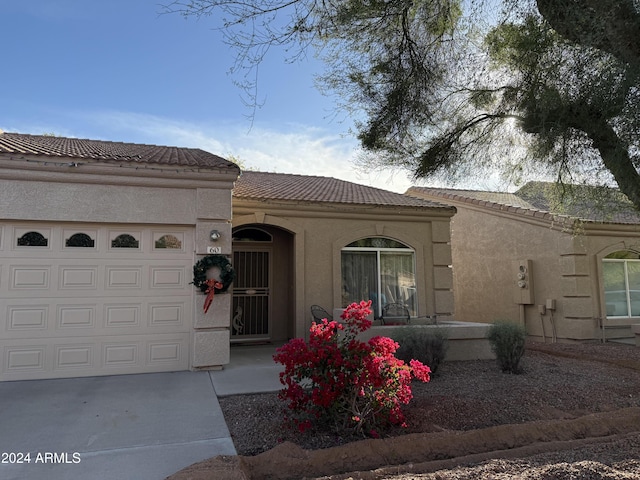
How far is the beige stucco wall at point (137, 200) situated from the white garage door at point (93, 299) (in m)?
0.27

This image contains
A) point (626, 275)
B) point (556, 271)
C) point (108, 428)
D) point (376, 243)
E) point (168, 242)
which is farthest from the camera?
A: point (626, 275)

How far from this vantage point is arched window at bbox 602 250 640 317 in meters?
13.3

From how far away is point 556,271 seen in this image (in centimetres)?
1330

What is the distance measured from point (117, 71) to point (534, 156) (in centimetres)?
843

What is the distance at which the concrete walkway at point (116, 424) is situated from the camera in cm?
412

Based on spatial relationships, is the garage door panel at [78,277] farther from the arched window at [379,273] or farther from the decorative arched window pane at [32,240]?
the arched window at [379,273]

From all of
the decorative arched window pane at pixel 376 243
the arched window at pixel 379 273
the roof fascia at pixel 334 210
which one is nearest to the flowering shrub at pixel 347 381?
the roof fascia at pixel 334 210

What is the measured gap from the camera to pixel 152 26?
628 centimetres

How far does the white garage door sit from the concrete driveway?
0.51 m

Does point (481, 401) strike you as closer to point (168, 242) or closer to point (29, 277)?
point (168, 242)

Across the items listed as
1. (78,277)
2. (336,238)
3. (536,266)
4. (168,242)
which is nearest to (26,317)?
(78,277)

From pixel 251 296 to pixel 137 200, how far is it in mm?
4849

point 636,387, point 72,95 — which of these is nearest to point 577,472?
point 636,387

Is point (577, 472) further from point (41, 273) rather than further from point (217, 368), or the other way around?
point (41, 273)
